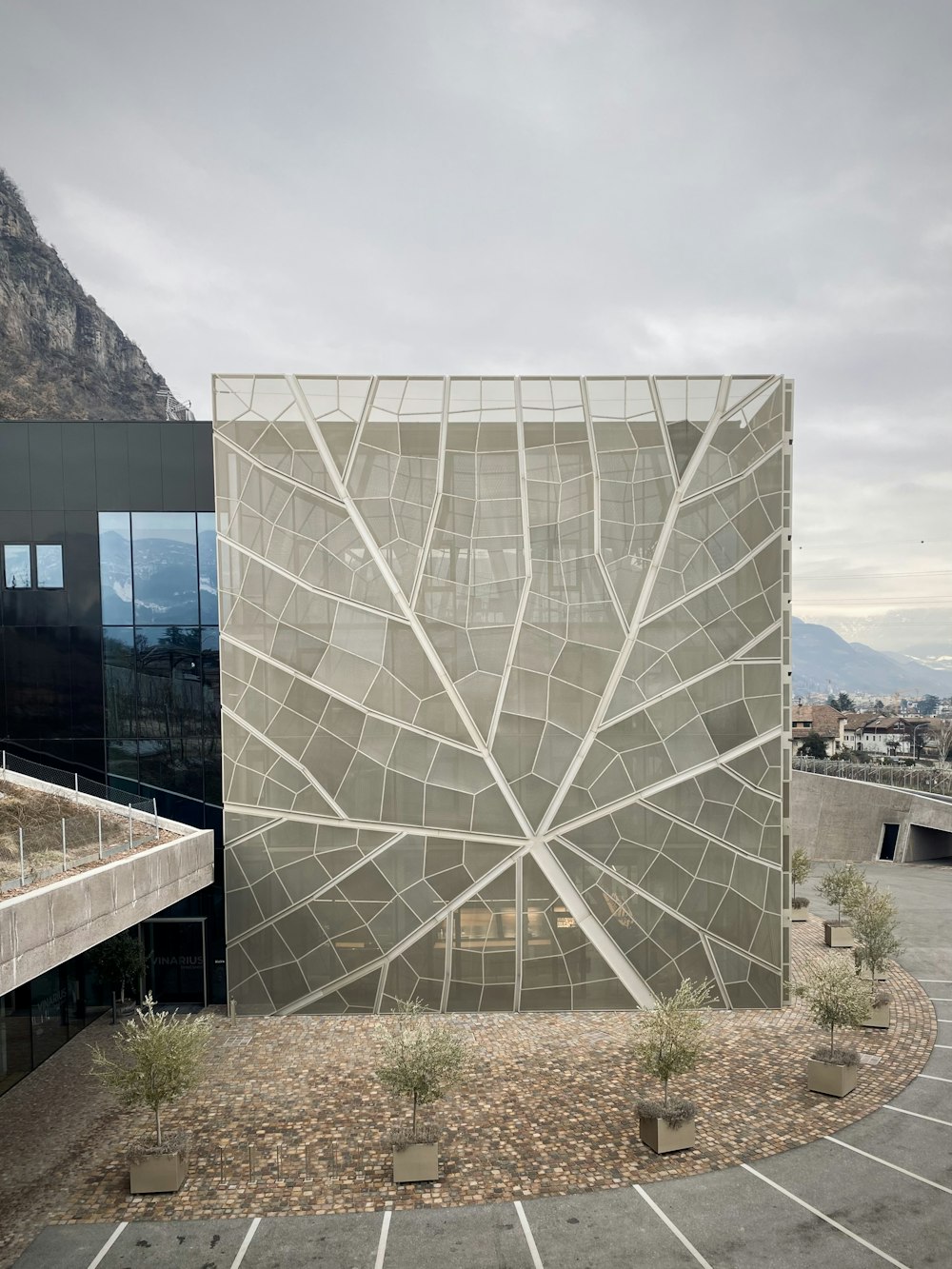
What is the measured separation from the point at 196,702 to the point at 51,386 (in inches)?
1665

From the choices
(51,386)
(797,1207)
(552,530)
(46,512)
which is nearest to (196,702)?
(46,512)

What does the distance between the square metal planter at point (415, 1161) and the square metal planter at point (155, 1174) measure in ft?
10.9

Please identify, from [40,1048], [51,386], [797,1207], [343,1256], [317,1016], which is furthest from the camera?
[51,386]

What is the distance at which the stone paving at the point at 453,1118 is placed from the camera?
11977 mm

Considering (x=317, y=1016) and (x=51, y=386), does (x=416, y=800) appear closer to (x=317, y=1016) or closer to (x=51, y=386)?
(x=317, y=1016)

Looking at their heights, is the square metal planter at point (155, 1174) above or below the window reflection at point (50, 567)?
below

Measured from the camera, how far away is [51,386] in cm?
5200

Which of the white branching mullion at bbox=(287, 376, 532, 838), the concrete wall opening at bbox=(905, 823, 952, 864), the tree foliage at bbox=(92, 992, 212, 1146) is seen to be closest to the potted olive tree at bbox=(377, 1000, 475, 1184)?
the tree foliage at bbox=(92, 992, 212, 1146)

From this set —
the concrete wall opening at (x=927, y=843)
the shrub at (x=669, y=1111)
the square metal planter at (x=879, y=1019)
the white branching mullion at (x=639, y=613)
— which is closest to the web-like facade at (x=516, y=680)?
the white branching mullion at (x=639, y=613)

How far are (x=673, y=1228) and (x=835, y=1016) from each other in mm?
6075

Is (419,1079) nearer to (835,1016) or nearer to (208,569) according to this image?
(835,1016)

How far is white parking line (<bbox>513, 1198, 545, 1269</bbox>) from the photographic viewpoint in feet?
34.1

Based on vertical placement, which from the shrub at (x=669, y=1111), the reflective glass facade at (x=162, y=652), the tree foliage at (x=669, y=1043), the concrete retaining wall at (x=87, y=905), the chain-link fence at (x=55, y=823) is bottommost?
the shrub at (x=669, y=1111)

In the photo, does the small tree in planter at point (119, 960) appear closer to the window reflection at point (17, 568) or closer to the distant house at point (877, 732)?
the window reflection at point (17, 568)
